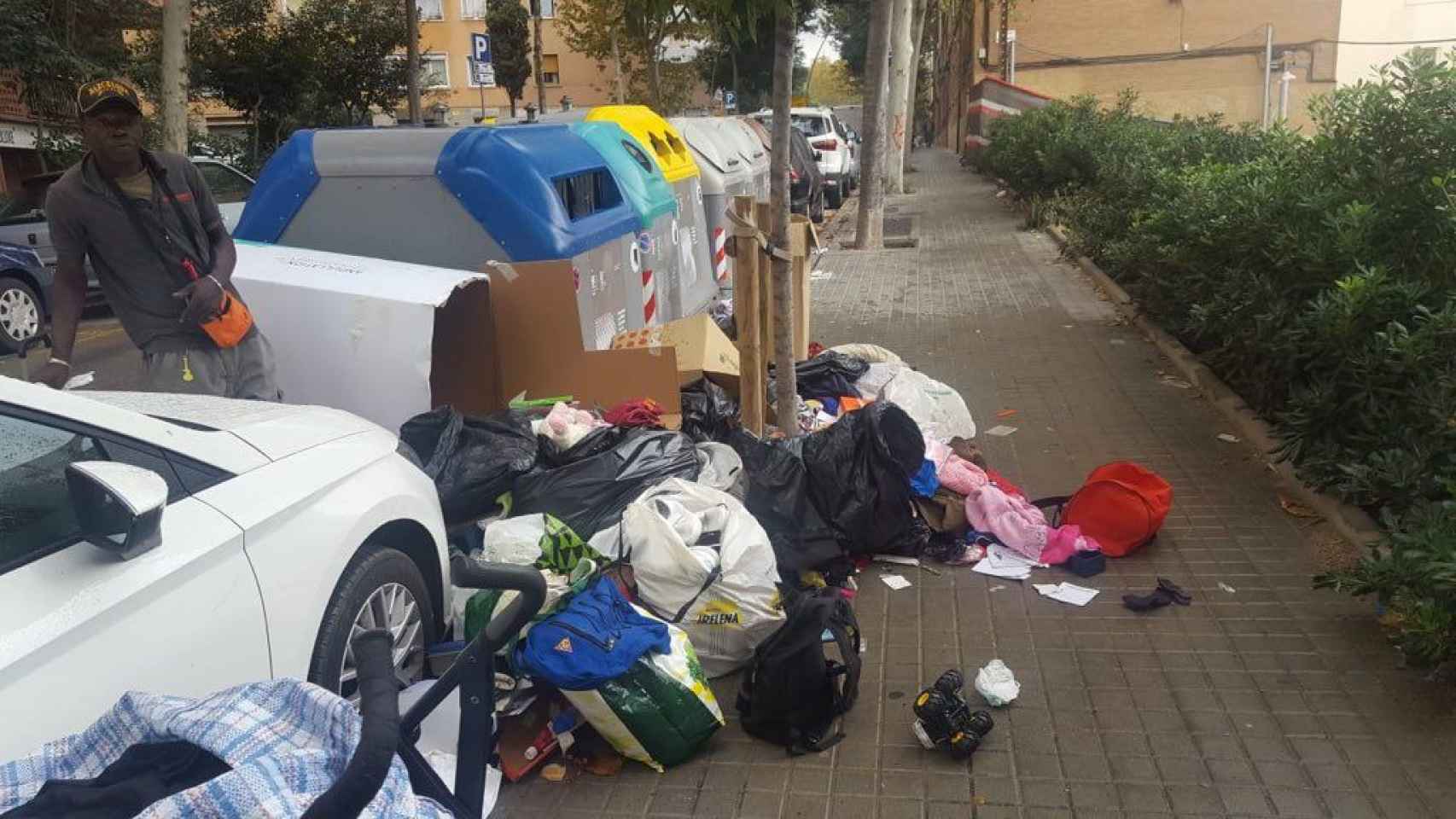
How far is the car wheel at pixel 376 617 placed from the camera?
121 inches

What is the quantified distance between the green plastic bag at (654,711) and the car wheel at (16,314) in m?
9.66

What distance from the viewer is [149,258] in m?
4.59

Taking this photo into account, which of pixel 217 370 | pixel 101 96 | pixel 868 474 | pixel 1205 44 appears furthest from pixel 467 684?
pixel 1205 44

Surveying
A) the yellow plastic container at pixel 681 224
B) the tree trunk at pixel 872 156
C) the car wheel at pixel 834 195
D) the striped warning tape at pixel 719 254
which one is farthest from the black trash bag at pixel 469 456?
the car wheel at pixel 834 195

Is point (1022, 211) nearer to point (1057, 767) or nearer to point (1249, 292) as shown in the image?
point (1249, 292)

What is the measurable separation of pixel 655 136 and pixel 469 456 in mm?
6047

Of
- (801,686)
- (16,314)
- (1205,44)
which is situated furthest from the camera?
(1205,44)

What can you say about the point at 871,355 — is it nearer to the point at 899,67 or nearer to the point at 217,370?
the point at 217,370

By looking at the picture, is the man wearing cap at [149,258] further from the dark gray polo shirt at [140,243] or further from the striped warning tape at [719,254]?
the striped warning tape at [719,254]

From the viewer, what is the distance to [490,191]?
6.26 metres

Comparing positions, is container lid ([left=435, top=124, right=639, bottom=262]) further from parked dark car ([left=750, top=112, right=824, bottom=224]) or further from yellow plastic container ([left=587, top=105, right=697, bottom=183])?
parked dark car ([left=750, top=112, right=824, bottom=224])

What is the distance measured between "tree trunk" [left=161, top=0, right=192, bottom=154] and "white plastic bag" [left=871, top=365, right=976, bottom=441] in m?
9.68

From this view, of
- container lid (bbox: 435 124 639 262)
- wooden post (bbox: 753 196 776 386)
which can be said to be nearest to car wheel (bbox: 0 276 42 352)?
container lid (bbox: 435 124 639 262)

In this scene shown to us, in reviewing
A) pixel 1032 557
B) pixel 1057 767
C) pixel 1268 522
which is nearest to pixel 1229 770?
pixel 1057 767
